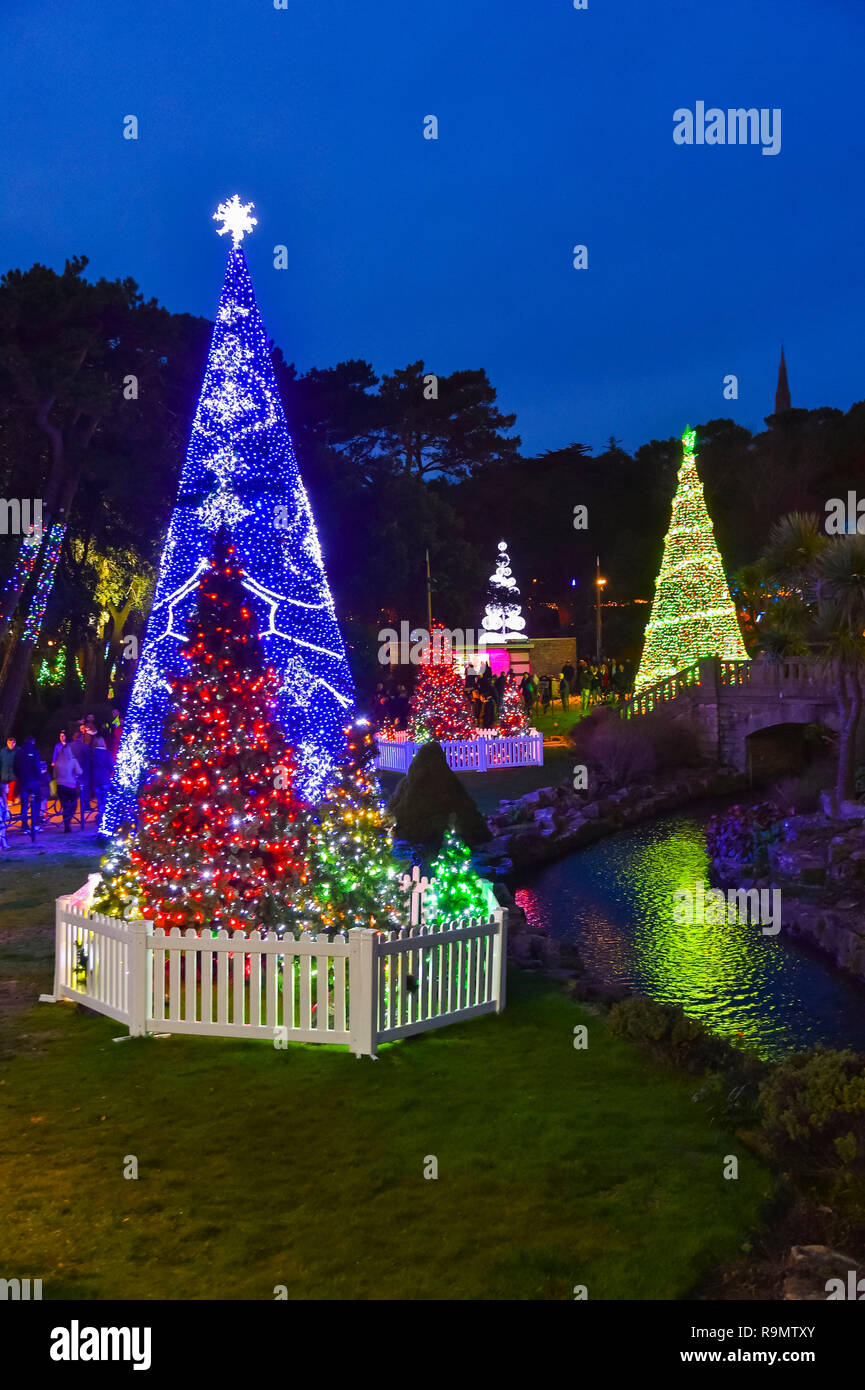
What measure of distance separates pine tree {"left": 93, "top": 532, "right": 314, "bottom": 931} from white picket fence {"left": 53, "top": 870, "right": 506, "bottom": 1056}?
13.9 inches

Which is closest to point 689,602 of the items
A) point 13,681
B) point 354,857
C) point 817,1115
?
point 13,681

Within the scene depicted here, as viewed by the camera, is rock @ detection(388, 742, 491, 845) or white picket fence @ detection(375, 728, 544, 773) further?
white picket fence @ detection(375, 728, 544, 773)

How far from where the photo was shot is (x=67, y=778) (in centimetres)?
1823

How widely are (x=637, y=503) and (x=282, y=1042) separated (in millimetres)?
55407

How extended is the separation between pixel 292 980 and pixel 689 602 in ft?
88.4

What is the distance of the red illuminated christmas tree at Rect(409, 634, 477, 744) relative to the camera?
2675 centimetres

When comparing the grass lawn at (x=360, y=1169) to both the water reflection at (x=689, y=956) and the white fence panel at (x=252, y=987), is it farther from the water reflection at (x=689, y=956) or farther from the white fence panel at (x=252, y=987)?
the water reflection at (x=689, y=956)

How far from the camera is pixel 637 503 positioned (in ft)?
200

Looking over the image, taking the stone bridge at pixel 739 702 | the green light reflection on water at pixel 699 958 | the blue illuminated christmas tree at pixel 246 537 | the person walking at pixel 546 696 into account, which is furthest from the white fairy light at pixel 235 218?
the person walking at pixel 546 696

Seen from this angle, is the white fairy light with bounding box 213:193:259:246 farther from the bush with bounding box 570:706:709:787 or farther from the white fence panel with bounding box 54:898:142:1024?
the bush with bounding box 570:706:709:787

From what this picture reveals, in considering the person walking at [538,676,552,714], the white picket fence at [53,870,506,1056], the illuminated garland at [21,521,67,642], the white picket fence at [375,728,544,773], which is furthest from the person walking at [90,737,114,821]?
the person walking at [538,676,552,714]
